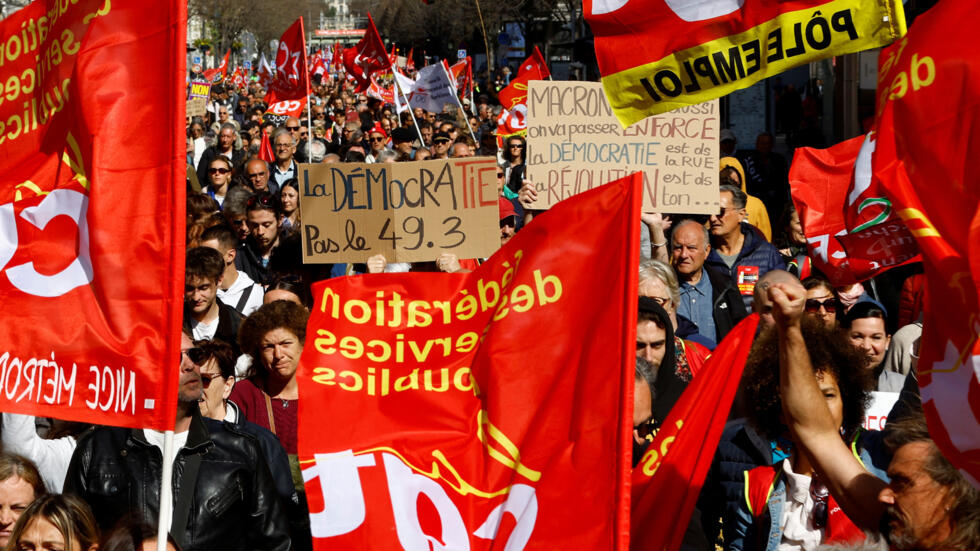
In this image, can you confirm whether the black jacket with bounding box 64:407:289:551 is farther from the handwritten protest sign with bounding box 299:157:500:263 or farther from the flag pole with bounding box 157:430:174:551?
the handwritten protest sign with bounding box 299:157:500:263

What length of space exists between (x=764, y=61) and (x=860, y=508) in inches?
59.5

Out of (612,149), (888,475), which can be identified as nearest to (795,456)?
(888,475)

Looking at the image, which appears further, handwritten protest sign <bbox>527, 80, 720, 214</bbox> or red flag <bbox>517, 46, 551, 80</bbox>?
red flag <bbox>517, 46, 551, 80</bbox>

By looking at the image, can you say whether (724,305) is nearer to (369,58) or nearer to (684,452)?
(684,452)

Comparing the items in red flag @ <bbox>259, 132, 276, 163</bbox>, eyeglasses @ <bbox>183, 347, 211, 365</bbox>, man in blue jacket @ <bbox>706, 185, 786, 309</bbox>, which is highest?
red flag @ <bbox>259, 132, 276, 163</bbox>

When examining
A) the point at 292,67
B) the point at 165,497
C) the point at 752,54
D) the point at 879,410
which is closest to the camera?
the point at 165,497

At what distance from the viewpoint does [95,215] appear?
3793 millimetres

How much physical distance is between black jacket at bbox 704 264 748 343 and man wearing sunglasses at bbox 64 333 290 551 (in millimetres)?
3008

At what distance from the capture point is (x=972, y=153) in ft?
9.23

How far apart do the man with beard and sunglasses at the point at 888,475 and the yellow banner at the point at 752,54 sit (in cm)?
103

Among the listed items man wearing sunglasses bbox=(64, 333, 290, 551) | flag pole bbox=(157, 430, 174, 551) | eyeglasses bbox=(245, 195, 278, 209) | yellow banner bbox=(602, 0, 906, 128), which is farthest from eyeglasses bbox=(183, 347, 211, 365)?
eyeglasses bbox=(245, 195, 278, 209)

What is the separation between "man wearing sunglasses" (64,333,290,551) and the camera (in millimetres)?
4172

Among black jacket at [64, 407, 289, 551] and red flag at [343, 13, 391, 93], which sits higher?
red flag at [343, 13, 391, 93]

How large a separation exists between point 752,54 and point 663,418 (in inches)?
52.9
